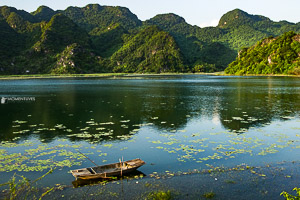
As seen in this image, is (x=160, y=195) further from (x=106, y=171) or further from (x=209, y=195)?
(x=106, y=171)

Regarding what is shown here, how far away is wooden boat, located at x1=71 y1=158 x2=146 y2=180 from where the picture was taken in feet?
48.7

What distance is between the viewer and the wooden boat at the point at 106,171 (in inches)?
584

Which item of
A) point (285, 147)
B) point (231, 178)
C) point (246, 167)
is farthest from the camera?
point (285, 147)

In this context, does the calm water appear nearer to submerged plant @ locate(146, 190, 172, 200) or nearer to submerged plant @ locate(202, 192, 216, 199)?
submerged plant @ locate(202, 192, 216, 199)

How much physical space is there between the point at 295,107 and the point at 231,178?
1333 inches

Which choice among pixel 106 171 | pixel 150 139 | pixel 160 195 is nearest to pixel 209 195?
pixel 160 195

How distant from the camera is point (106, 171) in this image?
16.0 m

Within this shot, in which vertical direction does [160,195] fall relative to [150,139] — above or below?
below

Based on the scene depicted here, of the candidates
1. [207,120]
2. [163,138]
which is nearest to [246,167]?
[163,138]

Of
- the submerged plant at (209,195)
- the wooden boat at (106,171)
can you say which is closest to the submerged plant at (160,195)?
the submerged plant at (209,195)

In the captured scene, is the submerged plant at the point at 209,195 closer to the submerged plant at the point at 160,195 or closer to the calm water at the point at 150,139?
the calm water at the point at 150,139

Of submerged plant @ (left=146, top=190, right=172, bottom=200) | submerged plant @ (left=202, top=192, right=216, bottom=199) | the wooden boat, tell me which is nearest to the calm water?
the wooden boat

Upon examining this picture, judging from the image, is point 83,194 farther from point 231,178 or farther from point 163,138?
point 163,138

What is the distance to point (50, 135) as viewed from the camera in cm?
2595
